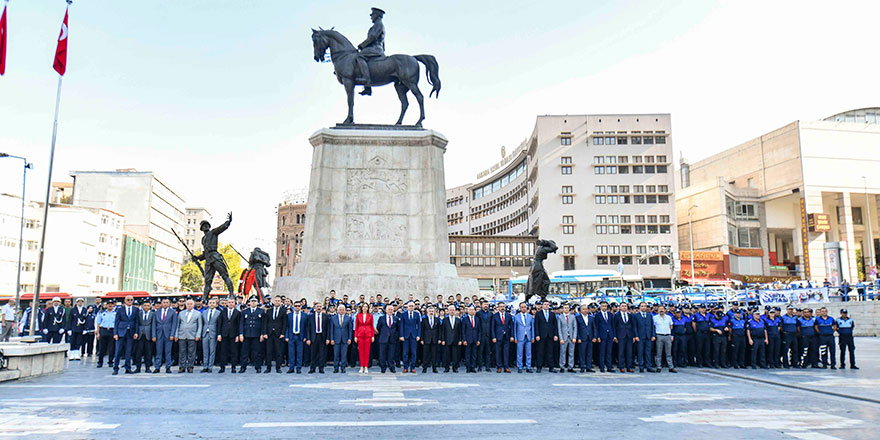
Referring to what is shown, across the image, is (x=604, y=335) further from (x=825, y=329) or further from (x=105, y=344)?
(x=105, y=344)

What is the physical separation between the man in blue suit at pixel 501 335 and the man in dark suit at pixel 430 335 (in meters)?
1.39

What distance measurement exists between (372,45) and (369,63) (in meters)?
0.75

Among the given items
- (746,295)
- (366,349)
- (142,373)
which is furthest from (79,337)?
(746,295)

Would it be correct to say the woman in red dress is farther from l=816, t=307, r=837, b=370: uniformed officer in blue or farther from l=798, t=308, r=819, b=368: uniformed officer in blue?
l=816, t=307, r=837, b=370: uniformed officer in blue

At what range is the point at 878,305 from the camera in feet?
105

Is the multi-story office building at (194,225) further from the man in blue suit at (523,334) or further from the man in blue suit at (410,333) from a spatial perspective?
the man in blue suit at (523,334)

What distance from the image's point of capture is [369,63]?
73.7ft

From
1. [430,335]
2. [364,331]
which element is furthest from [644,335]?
[364,331]

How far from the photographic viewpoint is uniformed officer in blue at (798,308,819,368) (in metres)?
17.0

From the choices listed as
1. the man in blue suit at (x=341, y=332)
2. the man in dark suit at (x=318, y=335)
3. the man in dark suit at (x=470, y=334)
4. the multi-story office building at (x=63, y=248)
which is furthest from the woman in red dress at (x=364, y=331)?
the multi-story office building at (x=63, y=248)

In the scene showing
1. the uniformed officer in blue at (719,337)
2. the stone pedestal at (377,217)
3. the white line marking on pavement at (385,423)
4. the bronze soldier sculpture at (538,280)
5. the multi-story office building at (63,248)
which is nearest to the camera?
the white line marking on pavement at (385,423)

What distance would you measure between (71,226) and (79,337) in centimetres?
6620

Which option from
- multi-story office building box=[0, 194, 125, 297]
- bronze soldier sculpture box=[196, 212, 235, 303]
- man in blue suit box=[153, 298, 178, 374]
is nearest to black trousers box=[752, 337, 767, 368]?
man in blue suit box=[153, 298, 178, 374]

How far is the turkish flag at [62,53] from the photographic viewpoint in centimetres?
1756
